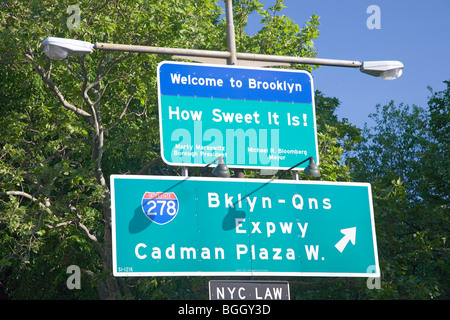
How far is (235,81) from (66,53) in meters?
2.11

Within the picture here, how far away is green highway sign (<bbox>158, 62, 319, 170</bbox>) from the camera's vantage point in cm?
900

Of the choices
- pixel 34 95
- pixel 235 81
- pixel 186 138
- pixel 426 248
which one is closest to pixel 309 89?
pixel 235 81

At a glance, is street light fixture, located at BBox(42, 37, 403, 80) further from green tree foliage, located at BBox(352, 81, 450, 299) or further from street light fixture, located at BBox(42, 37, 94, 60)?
green tree foliage, located at BBox(352, 81, 450, 299)

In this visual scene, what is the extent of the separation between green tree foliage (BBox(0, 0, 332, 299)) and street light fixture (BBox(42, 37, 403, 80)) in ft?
29.1

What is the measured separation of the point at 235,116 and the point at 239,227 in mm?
1407

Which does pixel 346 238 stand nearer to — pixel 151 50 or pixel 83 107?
pixel 151 50

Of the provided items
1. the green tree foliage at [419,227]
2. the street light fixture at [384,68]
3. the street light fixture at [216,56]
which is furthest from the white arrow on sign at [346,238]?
the green tree foliage at [419,227]

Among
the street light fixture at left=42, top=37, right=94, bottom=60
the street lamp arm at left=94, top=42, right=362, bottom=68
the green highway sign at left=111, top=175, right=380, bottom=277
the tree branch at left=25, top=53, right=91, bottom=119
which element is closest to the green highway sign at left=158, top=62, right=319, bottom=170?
the street lamp arm at left=94, top=42, right=362, bottom=68

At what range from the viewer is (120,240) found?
8.32 metres

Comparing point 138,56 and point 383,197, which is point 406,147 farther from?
point 138,56

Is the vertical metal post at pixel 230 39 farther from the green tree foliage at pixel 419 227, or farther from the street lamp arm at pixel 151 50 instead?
the green tree foliage at pixel 419 227

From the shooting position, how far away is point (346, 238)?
29.9 feet

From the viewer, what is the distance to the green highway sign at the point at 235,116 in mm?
9000
